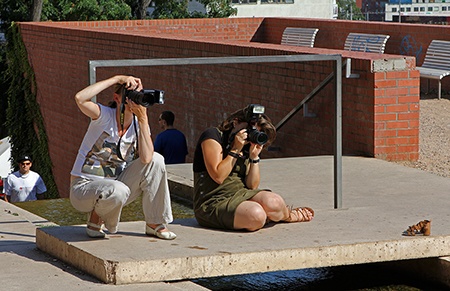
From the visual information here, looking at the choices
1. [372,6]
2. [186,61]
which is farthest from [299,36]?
[372,6]

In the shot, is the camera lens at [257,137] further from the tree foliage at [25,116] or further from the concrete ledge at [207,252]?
the tree foliage at [25,116]

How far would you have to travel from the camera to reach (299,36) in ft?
69.1

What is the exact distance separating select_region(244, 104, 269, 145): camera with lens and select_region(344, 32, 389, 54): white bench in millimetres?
10792

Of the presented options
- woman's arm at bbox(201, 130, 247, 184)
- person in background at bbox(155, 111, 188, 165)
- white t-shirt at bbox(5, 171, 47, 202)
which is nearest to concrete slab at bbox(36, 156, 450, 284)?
woman's arm at bbox(201, 130, 247, 184)

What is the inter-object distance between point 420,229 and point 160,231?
178 centimetres

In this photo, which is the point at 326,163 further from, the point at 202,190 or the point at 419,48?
the point at 419,48

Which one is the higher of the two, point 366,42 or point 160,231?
point 366,42

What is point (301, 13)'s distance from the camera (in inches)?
2830

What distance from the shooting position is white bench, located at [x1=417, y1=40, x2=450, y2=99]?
15.0m

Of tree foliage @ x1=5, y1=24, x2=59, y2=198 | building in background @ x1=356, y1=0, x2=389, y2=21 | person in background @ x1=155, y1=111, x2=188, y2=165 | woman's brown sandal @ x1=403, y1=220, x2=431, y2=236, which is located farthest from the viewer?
building in background @ x1=356, y1=0, x2=389, y2=21

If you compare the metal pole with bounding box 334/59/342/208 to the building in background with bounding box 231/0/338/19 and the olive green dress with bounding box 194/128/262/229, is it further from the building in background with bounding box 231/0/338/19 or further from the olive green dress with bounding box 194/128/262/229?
the building in background with bounding box 231/0/338/19

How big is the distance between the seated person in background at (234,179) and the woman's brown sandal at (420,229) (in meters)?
0.89

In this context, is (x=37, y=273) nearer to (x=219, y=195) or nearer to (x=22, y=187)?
(x=219, y=195)

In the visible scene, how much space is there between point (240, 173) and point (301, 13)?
65668 mm
